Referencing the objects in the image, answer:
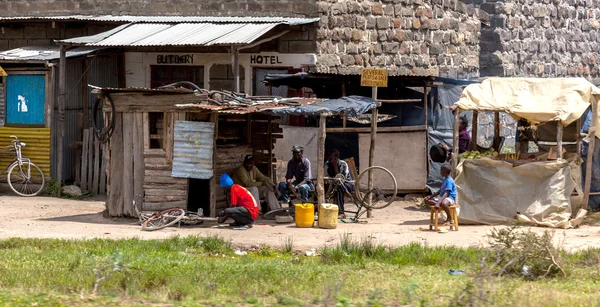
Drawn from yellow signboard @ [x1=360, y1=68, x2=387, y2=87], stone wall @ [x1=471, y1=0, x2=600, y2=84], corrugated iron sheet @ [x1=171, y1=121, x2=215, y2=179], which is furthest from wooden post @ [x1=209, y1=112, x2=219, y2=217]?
stone wall @ [x1=471, y1=0, x2=600, y2=84]

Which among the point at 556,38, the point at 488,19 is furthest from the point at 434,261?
the point at 556,38

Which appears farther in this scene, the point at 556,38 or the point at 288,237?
the point at 556,38

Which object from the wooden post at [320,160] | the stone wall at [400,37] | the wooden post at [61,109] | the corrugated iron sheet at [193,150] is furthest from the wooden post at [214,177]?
the wooden post at [61,109]

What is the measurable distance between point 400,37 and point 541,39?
6.70m

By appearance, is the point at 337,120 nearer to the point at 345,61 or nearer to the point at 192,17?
the point at 345,61

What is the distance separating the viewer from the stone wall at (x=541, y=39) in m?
27.1

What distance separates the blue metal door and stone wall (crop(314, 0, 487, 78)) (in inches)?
221

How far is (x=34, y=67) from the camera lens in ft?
72.8

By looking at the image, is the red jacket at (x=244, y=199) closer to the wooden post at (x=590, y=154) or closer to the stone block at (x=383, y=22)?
the wooden post at (x=590, y=154)

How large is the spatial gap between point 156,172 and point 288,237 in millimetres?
2800

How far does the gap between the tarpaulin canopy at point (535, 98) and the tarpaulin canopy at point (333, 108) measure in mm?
1712

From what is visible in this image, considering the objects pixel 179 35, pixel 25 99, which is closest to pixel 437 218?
pixel 179 35

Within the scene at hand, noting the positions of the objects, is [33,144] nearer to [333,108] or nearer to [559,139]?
[333,108]

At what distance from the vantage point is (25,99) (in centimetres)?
2228
